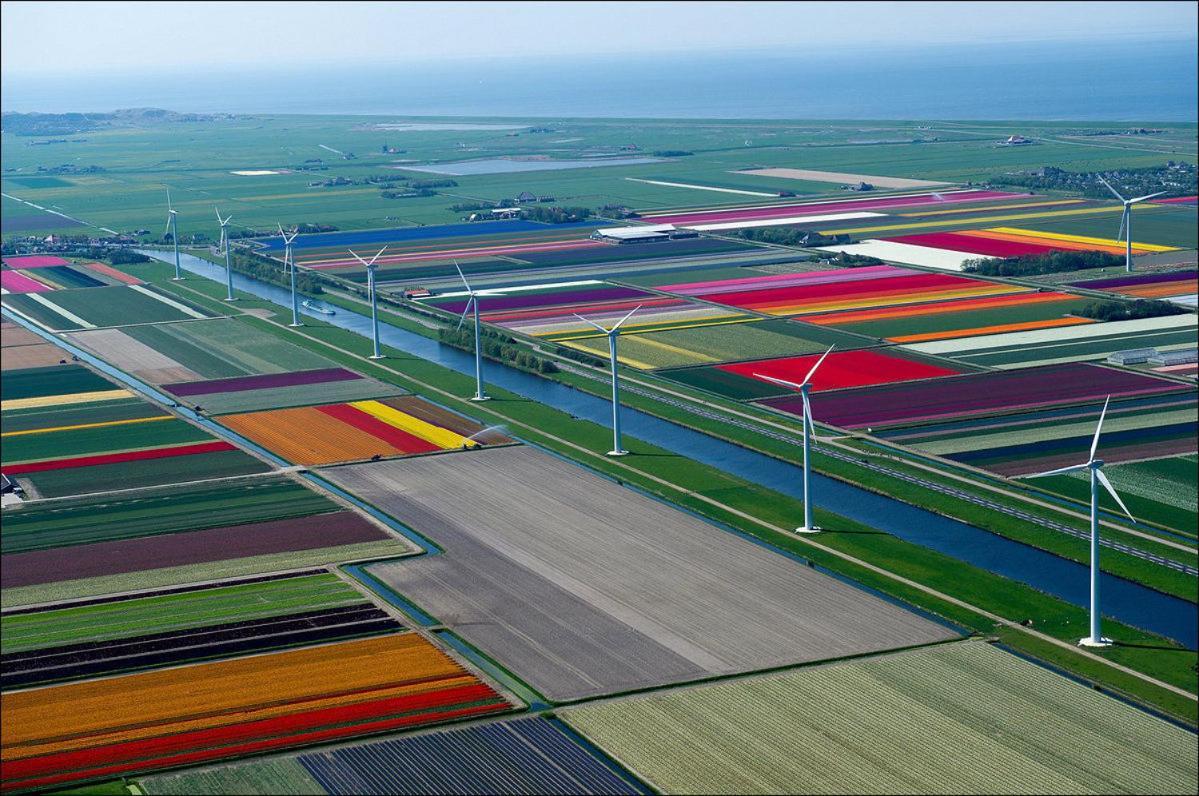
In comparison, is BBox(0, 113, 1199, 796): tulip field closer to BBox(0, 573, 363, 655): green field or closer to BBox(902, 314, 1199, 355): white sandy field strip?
BBox(0, 573, 363, 655): green field

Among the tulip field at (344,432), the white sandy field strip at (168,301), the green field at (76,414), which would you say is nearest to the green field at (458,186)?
the white sandy field strip at (168,301)

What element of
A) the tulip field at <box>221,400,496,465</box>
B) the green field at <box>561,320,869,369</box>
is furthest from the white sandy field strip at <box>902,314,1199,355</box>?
the tulip field at <box>221,400,496,465</box>

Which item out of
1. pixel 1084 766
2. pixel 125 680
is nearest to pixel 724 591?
pixel 1084 766

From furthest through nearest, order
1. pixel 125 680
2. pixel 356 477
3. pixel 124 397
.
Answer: pixel 124 397
pixel 356 477
pixel 125 680

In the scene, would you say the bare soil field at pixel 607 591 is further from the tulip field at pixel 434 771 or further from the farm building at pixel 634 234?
the farm building at pixel 634 234

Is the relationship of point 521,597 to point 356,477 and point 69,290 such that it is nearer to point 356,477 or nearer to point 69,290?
point 356,477

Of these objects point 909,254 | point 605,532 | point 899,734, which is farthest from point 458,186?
point 899,734
